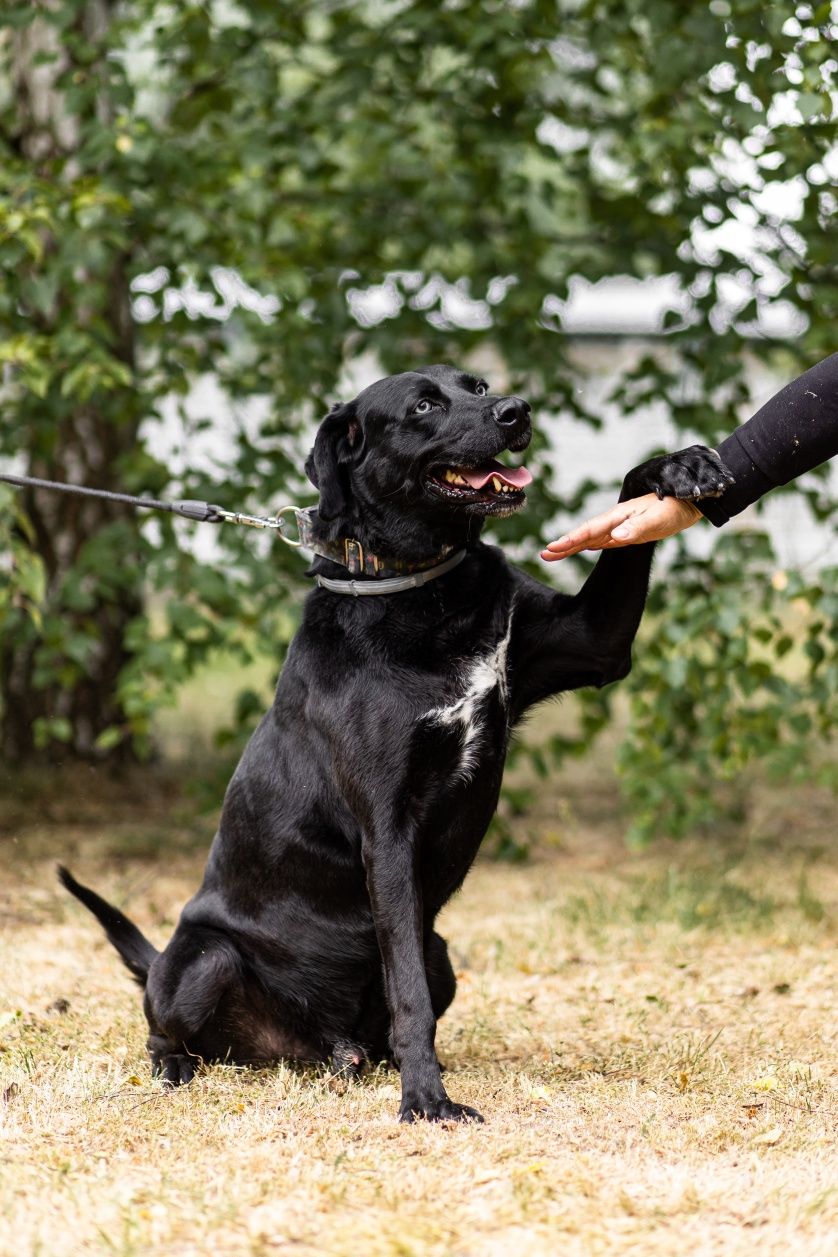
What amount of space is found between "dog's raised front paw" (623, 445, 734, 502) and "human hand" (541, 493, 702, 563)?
0.09 ft

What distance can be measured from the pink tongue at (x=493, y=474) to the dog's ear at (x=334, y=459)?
0.28 m

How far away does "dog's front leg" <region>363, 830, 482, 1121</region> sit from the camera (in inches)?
107

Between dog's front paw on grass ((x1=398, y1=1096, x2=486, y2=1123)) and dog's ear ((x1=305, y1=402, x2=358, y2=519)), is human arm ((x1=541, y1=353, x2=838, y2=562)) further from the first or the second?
dog's front paw on grass ((x1=398, y1=1096, x2=486, y2=1123))

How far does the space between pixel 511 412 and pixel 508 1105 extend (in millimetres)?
1417

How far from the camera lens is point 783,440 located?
9.28 ft

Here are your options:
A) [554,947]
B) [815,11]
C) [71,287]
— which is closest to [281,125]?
[71,287]

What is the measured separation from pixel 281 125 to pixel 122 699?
238 centimetres

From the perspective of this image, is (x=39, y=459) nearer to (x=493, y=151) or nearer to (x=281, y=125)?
(x=281, y=125)

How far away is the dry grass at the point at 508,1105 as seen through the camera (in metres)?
2.20

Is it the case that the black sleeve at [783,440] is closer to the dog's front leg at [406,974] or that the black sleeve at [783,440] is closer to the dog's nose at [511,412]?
the dog's nose at [511,412]

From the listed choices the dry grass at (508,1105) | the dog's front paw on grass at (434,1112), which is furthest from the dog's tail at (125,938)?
the dog's front paw on grass at (434,1112)

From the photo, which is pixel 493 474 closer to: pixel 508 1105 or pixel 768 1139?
pixel 508 1105

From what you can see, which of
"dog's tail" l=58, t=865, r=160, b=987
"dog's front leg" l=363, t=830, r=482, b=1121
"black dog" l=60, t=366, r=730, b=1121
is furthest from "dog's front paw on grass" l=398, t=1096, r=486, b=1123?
"dog's tail" l=58, t=865, r=160, b=987

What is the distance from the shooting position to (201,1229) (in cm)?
217
